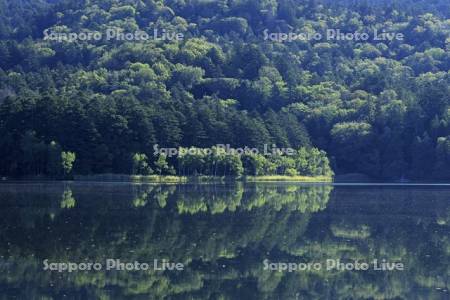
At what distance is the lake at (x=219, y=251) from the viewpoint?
2422 cm

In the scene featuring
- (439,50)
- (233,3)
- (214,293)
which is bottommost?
(214,293)

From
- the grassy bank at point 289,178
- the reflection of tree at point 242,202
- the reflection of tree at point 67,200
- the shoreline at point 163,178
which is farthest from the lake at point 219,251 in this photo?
the grassy bank at point 289,178

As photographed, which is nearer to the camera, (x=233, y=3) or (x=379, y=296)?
(x=379, y=296)

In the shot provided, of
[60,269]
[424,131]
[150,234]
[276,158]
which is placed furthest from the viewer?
[424,131]

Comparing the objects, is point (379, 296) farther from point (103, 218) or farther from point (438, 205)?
point (438, 205)

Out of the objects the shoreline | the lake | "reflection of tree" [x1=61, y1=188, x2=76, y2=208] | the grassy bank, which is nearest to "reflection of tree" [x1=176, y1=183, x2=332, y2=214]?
the lake

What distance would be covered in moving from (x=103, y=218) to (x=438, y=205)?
21.8 m

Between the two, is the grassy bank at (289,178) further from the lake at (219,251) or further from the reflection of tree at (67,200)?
the lake at (219,251)

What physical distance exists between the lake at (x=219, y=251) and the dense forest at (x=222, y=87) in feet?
137

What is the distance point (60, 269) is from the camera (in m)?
26.3

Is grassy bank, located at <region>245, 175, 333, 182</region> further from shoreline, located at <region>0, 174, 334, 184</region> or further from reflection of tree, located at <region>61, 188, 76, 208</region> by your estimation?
reflection of tree, located at <region>61, 188, 76, 208</region>

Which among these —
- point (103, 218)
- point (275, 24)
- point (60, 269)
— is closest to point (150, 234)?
point (103, 218)

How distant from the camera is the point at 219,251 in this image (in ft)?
100

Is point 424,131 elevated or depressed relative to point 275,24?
depressed
